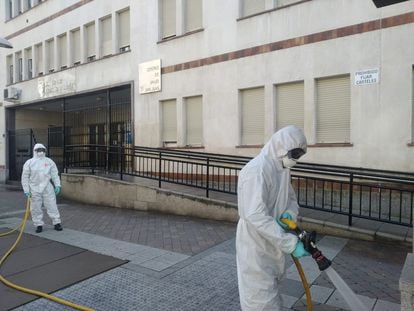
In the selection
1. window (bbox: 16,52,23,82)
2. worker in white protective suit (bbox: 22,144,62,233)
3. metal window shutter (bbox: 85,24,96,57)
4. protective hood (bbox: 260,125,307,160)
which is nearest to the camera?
protective hood (bbox: 260,125,307,160)

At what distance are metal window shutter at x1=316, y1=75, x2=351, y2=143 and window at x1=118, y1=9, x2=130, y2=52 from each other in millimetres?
7818

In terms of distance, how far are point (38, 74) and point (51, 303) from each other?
16305 mm

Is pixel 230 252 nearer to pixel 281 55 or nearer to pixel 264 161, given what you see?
pixel 264 161

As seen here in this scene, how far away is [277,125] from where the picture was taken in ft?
33.2

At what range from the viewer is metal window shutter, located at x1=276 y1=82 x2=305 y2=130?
9.68m

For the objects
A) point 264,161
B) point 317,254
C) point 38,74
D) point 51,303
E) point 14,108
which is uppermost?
point 38,74

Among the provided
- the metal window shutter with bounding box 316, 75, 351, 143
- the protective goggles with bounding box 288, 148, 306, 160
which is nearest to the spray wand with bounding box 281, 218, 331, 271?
the protective goggles with bounding box 288, 148, 306, 160

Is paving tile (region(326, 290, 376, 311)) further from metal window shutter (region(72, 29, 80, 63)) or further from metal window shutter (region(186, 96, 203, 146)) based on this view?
metal window shutter (region(72, 29, 80, 63))

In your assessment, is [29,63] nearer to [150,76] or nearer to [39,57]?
[39,57]

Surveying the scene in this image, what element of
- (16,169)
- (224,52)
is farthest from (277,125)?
(16,169)

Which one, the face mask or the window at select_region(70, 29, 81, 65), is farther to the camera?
the window at select_region(70, 29, 81, 65)

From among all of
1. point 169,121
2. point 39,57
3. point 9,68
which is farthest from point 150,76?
point 9,68

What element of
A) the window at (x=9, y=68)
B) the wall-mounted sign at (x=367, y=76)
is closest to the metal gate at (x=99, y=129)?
the window at (x=9, y=68)

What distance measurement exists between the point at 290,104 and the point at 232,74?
6.50 ft
